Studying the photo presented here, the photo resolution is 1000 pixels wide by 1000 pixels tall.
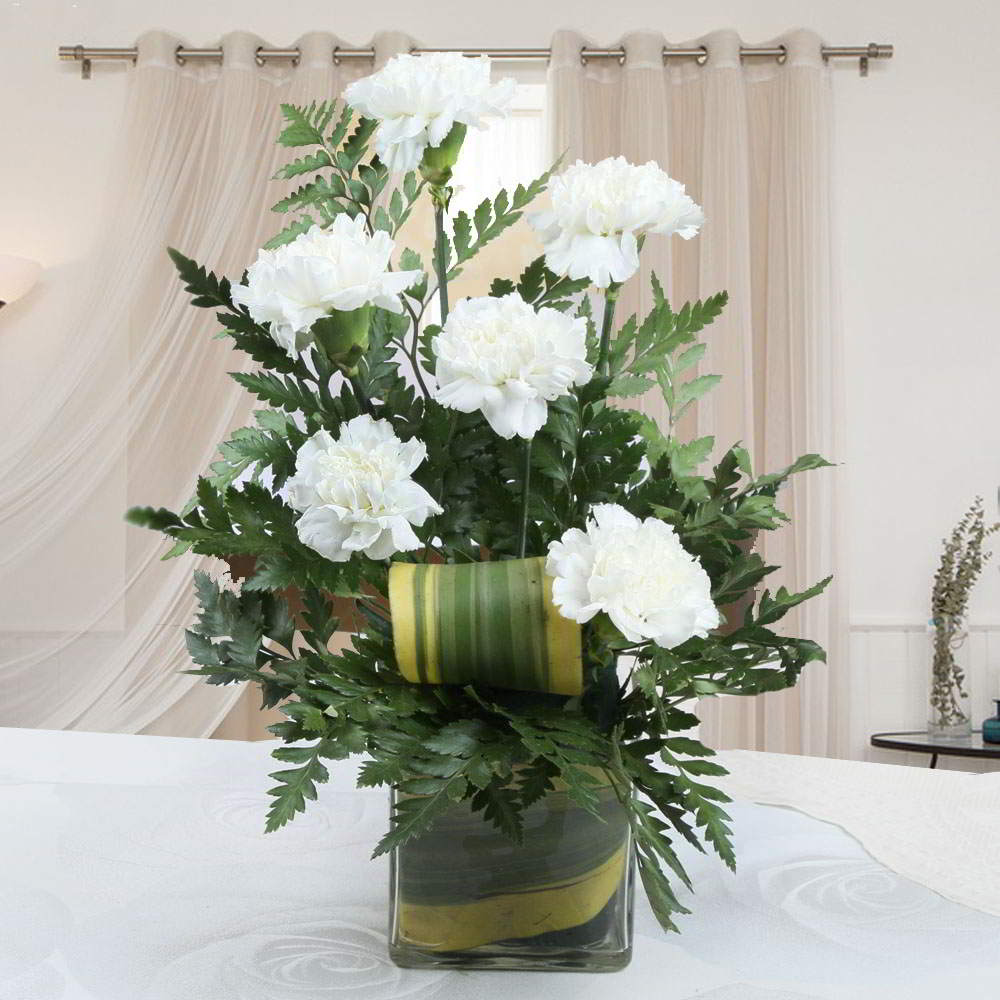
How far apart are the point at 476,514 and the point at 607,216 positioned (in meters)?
0.16

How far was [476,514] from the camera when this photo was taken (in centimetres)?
58

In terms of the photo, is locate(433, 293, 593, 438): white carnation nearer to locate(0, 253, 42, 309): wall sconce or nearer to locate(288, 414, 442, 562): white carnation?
locate(288, 414, 442, 562): white carnation

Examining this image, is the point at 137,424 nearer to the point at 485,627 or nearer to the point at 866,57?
the point at 866,57

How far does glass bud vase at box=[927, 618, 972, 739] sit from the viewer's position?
2.93m

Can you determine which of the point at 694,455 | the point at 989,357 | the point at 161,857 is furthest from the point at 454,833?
the point at 989,357

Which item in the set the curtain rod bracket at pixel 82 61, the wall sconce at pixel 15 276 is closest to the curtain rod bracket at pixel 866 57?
the curtain rod bracket at pixel 82 61

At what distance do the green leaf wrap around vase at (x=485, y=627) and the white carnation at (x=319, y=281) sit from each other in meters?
0.12

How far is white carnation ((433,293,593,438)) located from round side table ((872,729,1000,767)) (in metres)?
2.54

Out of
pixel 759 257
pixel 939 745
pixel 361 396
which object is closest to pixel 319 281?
pixel 361 396

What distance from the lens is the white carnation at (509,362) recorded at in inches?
19.8

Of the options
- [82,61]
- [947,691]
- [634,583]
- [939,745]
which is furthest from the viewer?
[82,61]

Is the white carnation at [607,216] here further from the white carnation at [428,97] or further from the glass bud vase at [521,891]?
the glass bud vase at [521,891]

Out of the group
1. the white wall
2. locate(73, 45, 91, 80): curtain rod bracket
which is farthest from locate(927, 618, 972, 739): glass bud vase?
locate(73, 45, 91, 80): curtain rod bracket

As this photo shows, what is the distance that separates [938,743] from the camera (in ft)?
9.37
